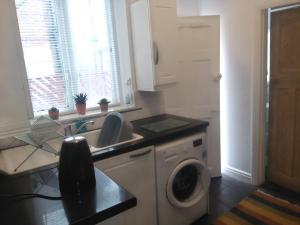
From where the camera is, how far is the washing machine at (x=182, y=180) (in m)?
1.83

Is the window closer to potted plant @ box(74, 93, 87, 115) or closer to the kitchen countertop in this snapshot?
potted plant @ box(74, 93, 87, 115)

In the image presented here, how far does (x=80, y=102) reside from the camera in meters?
2.17

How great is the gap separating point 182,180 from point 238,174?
1096 mm

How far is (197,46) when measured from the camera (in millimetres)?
2531

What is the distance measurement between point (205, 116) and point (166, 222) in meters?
A: 1.25

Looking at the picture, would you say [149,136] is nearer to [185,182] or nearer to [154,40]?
[185,182]

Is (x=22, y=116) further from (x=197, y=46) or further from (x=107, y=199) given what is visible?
(x=197, y=46)

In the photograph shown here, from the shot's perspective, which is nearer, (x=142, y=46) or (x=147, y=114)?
(x=142, y=46)

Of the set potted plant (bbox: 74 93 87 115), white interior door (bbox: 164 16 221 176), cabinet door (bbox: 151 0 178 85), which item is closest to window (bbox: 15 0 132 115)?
potted plant (bbox: 74 93 87 115)

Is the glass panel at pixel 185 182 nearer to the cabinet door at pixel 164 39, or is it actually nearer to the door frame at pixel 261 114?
the cabinet door at pixel 164 39

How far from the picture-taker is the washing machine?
183 cm

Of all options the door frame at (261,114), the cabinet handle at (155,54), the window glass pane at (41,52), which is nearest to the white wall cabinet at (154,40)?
the cabinet handle at (155,54)

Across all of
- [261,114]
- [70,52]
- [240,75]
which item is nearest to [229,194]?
[261,114]

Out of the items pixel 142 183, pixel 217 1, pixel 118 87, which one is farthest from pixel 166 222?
pixel 217 1
